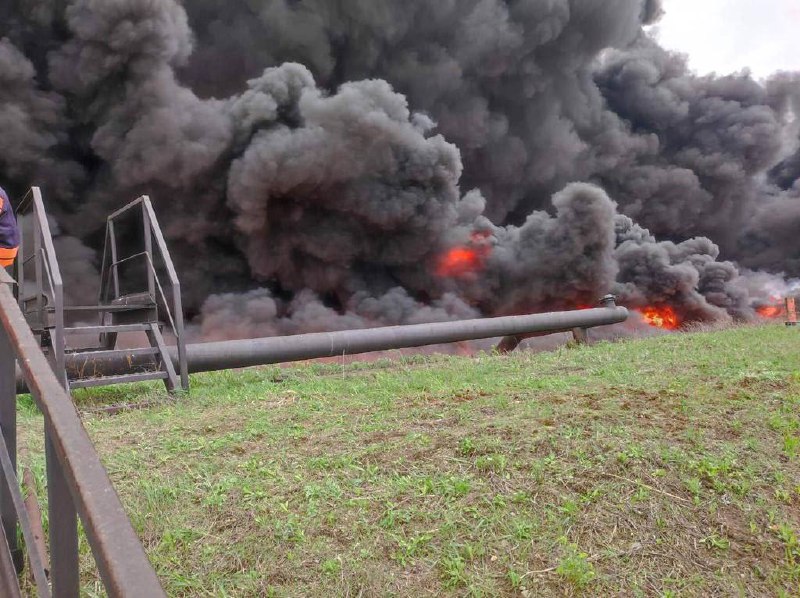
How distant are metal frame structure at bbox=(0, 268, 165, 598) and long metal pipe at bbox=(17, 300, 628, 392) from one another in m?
4.51

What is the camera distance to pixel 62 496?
1.26 meters

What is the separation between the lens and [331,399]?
219 inches

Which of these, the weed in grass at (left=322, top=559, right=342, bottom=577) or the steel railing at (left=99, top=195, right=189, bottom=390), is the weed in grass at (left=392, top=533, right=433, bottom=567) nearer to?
the weed in grass at (left=322, top=559, right=342, bottom=577)

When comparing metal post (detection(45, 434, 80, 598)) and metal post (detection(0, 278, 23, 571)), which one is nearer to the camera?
metal post (detection(45, 434, 80, 598))

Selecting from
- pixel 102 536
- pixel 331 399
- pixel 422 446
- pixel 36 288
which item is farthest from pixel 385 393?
pixel 102 536

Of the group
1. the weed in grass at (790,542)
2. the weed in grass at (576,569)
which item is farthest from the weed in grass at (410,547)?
the weed in grass at (790,542)

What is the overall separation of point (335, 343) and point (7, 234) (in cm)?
422

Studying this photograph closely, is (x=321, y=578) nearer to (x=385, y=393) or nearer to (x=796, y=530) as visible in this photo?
(x=796, y=530)

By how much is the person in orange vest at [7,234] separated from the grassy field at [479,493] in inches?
62.5

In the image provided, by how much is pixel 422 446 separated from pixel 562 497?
98cm

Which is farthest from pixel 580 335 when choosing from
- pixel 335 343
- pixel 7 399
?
pixel 7 399

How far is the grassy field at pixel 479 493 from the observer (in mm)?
2439

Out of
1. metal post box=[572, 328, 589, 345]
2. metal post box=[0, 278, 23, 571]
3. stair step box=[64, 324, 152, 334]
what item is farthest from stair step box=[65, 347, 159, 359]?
metal post box=[572, 328, 589, 345]

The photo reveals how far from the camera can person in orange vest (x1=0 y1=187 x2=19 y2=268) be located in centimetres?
511
